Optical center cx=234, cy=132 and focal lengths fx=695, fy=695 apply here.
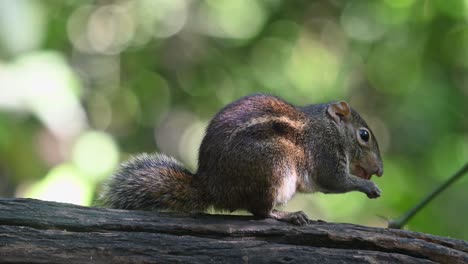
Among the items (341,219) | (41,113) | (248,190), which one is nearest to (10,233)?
(248,190)

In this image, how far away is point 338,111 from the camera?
3.97 meters

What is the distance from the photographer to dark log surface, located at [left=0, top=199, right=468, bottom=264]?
2602 mm

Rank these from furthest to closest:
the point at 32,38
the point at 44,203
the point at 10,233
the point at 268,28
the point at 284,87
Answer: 1. the point at 268,28
2. the point at 284,87
3. the point at 32,38
4. the point at 44,203
5. the point at 10,233

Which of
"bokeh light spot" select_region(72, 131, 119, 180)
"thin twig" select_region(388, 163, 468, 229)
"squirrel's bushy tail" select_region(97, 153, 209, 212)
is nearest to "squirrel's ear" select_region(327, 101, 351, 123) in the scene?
"thin twig" select_region(388, 163, 468, 229)

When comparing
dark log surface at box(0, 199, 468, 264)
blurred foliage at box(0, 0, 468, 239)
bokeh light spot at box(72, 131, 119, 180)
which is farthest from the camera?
blurred foliage at box(0, 0, 468, 239)

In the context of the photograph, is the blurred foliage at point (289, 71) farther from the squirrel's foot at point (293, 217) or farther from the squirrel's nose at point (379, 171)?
the squirrel's foot at point (293, 217)

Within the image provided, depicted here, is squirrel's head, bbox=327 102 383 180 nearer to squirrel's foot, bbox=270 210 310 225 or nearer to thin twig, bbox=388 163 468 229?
thin twig, bbox=388 163 468 229

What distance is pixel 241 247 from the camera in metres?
2.81

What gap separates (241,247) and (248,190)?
343 millimetres

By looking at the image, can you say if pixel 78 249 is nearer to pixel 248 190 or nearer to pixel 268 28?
pixel 248 190

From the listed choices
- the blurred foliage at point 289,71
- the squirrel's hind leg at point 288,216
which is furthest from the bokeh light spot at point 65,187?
the squirrel's hind leg at point 288,216

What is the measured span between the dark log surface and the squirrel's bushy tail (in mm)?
135

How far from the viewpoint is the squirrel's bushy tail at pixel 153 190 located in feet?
10.2

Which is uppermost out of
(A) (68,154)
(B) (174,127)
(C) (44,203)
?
(B) (174,127)
